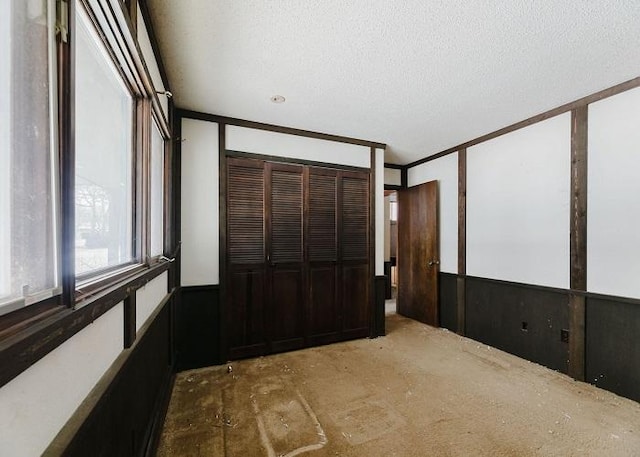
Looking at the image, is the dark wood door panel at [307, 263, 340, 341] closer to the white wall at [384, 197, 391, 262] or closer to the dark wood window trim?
the dark wood window trim

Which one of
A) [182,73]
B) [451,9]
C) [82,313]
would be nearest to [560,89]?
[451,9]

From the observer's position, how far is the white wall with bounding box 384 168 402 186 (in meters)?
4.51

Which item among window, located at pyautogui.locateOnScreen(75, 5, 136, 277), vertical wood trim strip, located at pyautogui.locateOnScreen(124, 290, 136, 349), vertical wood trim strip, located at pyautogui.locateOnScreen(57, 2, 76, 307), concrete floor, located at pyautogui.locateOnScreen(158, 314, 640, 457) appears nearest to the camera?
vertical wood trim strip, located at pyautogui.locateOnScreen(57, 2, 76, 307)

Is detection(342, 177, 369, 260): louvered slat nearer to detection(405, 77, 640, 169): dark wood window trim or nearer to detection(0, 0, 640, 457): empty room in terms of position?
detection(0, 0, 640, 457): empty room

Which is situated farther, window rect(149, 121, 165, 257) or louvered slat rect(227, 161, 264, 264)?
louvered slat rect(227, 161, 264, 264)

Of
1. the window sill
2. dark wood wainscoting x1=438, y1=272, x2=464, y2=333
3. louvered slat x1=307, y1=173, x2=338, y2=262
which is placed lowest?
dark wood wainscoting x1=438, y1=272, x2=464, y2=333

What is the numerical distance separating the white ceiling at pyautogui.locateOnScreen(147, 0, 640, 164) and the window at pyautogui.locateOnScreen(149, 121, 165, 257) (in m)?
0.53

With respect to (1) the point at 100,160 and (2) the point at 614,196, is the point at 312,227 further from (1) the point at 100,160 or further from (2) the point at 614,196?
(2) the point at 614,196

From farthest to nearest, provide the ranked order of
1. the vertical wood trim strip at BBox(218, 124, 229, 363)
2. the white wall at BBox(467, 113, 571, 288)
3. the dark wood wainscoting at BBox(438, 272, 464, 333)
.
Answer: the dark wood wainscoting at BBox(438, 272, 464, 333) → the vertical wood trim strip at BBox(218, 124, 229, 363) → the white wall at BBox(467, 113, 571, 288)

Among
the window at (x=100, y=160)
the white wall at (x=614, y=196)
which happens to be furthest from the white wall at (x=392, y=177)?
the window at (x=100, y=160)

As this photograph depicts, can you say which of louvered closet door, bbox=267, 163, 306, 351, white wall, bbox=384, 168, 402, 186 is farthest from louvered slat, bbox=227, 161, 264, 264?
white wall, bbox=384, 168, 402, 186

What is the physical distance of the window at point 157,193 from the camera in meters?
1.91

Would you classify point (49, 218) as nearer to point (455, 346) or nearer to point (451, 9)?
point (451, 9)

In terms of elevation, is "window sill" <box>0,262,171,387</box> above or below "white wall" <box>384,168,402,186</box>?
below
